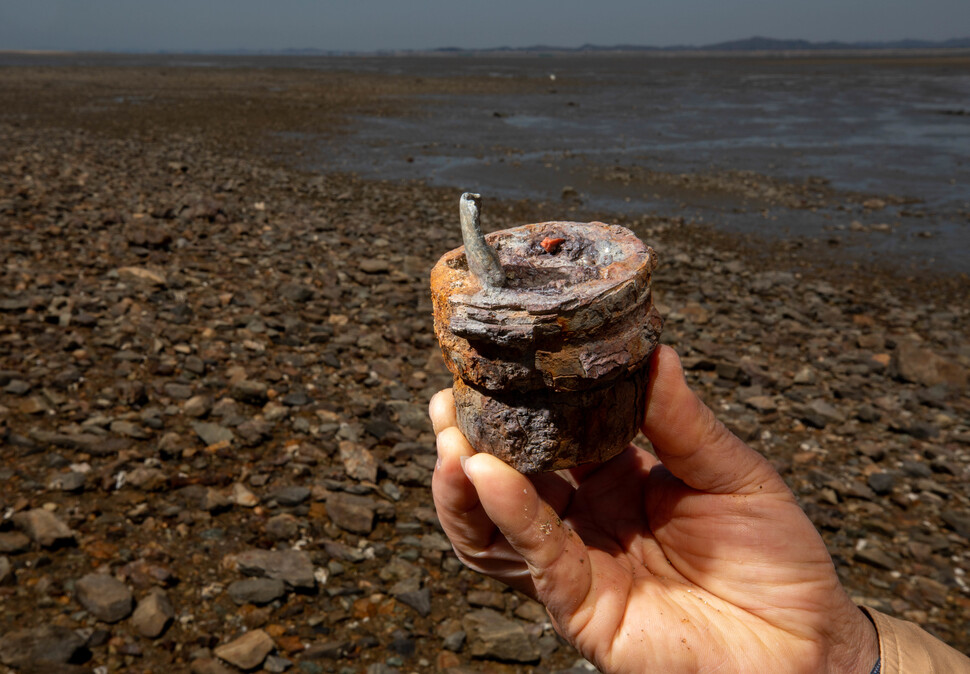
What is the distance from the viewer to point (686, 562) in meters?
2.90

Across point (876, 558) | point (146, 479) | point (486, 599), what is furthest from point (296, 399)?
point (876, 558)

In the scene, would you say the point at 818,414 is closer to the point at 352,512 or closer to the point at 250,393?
the point at 352,512

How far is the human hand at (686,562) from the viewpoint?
2.54 m

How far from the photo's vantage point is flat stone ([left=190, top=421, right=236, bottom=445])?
5.26 metres

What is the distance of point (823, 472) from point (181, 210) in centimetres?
941

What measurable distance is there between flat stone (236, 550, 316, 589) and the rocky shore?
0.02 meters

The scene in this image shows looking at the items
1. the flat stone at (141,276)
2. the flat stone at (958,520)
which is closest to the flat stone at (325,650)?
the flat stone at (958,520)

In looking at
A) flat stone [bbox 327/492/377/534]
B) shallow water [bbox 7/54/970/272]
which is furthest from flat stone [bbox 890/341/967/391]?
flat stone [bbox 327/492/377/534]

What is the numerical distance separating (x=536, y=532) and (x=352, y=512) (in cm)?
247

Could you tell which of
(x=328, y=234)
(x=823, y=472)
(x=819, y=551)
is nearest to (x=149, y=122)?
(x=328, y=234)

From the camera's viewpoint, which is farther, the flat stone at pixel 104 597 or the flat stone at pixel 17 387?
the flat stone at pixel 17 387

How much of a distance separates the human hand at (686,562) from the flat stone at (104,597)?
79.2 inches

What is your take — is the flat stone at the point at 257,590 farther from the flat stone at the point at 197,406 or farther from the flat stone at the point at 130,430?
the flat stone at the point at 197,406

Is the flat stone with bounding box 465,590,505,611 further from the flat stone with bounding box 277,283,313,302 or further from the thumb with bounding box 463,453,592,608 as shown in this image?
the flat stone with bounding box 277,283,313,302
